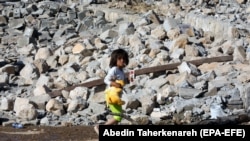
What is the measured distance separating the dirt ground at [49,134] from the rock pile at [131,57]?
1.56 ft

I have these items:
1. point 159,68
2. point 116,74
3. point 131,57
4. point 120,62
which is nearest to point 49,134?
point 116,74

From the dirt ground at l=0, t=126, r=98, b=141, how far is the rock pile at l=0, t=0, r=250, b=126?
Answer: 0.48 metres

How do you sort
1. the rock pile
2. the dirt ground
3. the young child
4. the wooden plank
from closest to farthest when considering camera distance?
1. the young child
2. the dirt ground
3. the rock pile
4. the wooden plank

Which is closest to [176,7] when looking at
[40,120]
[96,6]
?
[96,6]

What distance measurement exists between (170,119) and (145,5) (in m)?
9.91

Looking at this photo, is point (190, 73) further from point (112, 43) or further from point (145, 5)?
point (145, 5)

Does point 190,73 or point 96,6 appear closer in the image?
point 190,73

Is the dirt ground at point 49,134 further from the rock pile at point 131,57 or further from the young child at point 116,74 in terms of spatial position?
the young child at point 116,74

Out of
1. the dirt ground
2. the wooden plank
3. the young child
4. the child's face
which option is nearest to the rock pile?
the wooden plank

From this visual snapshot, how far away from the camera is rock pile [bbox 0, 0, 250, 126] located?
11320 millimetres

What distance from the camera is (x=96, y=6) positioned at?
809 inches

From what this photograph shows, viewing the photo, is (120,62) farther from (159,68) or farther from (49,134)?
(159,68)

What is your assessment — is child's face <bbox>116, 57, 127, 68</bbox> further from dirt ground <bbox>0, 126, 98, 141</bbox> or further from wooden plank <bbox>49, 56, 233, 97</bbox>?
Result: wooden plank <bbox>49, 56, 233, 97</bbox>

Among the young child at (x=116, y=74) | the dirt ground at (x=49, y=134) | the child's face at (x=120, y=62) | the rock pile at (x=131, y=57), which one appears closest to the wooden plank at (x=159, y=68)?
the rock pile at (x=131, y=57)
